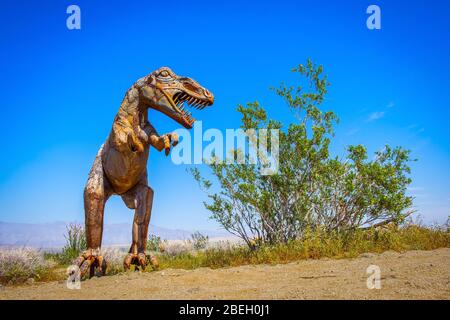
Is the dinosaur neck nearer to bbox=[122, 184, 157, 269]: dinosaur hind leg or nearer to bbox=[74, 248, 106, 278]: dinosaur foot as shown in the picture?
bbox=[122, 184, 157, 269]: dinosaur hind leg

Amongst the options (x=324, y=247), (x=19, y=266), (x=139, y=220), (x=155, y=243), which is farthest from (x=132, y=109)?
(x=155, y=243)

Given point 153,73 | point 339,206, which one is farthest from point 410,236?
point 153,73

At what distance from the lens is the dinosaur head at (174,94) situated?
6203mm

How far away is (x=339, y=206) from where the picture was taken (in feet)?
28.3

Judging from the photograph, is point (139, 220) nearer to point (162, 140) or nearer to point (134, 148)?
point (134, 148)

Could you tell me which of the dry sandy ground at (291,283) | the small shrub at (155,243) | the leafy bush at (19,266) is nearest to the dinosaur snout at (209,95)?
the dry sandy ground at (291,283)

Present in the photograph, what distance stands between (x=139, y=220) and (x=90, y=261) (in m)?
0.93

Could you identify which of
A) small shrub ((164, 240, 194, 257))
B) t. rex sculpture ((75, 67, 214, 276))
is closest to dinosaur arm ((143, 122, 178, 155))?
t. rex sculpture ((75, 67, 214, 276))

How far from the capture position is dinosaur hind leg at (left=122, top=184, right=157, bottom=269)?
20.8 feet

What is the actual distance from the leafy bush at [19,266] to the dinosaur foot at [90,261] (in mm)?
1365

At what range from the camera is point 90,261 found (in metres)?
6.02

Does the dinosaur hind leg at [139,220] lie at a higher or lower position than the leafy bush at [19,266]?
higher

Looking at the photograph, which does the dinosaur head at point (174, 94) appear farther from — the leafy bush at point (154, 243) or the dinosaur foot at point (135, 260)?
the leafy bush at point (154, 243)
